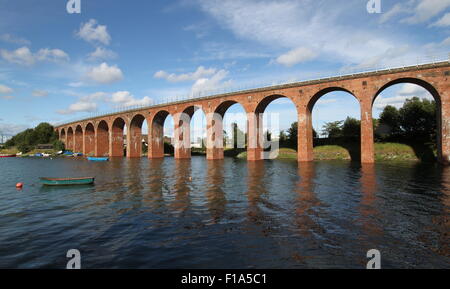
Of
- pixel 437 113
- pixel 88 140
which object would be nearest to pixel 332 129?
pixel 437 113

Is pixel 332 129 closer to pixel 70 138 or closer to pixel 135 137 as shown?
pixel 135 137

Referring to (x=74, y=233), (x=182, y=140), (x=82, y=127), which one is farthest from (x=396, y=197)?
(x=82, y=127)

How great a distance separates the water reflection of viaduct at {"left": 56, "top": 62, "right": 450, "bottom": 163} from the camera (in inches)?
1238

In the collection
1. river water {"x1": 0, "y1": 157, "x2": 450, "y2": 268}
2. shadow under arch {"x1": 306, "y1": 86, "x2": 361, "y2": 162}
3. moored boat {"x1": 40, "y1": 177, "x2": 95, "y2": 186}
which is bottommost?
river water {"x1": 0, "y1": 157, "x2": 450, "y2": 268}

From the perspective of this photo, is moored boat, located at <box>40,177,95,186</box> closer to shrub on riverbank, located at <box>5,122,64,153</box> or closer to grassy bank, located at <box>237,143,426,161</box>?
grassy bank, located at <box>237,143,426,161</box>

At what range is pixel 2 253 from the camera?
24.5ft

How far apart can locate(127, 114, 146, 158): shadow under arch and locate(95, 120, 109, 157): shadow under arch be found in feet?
48.2

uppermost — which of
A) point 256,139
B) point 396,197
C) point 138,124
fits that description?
point 138,124

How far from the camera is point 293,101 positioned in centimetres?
4122

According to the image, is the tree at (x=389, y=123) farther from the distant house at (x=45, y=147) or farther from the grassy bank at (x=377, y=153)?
the distant house at (x=45, y=147)

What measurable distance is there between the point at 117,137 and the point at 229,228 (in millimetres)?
70896

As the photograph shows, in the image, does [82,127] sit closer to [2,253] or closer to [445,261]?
[2,253]

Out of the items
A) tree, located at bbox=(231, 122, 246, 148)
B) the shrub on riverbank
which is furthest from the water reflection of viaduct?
the shrub on riverbank
